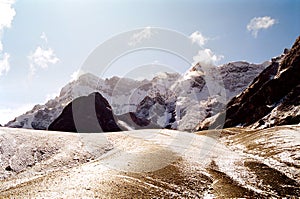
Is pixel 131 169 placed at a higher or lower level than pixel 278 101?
lower

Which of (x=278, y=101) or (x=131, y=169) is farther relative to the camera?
(x=278, y=101)

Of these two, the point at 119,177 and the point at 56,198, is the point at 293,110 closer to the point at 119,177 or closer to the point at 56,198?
the point at 119,177

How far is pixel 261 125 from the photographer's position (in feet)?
499

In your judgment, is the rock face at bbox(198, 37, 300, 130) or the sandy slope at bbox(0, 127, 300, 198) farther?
the rock face at bbox(198, 37, 300, 130)

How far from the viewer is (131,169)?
43438mm

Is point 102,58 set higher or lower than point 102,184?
higher

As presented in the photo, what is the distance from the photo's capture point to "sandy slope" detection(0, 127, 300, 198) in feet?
111

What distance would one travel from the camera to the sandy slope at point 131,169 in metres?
33.8

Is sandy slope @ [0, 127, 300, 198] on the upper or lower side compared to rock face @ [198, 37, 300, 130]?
lower

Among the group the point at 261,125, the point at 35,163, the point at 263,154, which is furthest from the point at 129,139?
the point at 261,125

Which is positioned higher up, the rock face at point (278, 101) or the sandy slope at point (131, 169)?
the rock face at point (278, 101)

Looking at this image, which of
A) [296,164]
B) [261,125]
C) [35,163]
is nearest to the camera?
[35,163]

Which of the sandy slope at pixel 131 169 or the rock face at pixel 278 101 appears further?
the rock face at pixel 278 101

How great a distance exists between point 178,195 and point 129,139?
3859cm
